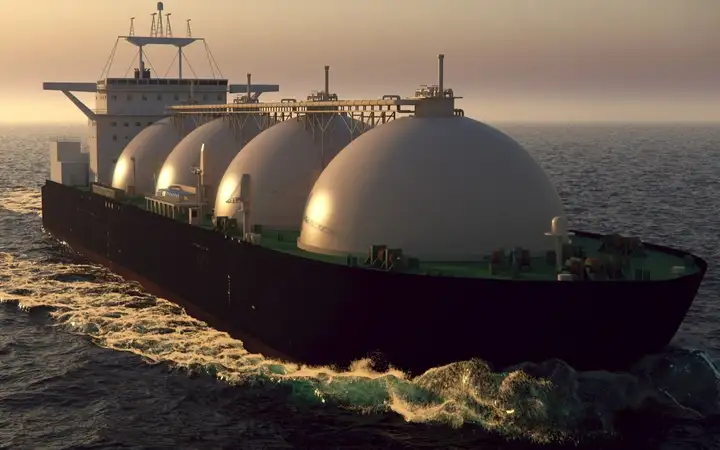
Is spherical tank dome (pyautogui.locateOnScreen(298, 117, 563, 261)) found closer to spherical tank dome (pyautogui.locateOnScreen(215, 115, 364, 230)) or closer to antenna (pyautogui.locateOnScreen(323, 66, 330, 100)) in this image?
spherical tank dome (pyautogui.locateOnScreen(215, 115, 364, 230))

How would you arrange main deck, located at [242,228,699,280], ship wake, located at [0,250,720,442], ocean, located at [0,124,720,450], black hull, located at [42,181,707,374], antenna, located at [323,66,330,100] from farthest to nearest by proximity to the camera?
antenna, located at [323,66,330,100] → main deck, located at [242,228,699,280] → black hull, located at [42,181,707,374] → ship wake, located at [0,250,720,442] → ocean, located at [0,124,720,450]

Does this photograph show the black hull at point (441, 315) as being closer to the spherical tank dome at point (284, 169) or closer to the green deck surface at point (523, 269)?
the green deck surface at point (523, 269)

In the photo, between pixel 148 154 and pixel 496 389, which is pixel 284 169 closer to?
pixel 496 389

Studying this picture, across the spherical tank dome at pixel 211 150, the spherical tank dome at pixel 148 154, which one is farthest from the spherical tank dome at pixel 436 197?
the spherical tank dome at pixel 148 154

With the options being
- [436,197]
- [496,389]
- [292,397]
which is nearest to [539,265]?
[436,197]

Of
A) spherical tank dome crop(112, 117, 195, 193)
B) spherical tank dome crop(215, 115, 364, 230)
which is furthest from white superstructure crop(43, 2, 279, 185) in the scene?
spherical tank dome crop(215, 115, 364, 230)

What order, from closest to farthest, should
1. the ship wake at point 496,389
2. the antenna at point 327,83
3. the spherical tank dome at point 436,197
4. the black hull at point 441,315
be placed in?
the ship wake at point 496,389
the black hull at point 441,315
the spherical tank dome at point 436,197
the antenna at point 327,83

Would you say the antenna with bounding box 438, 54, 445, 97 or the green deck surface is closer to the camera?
the green deck surface
